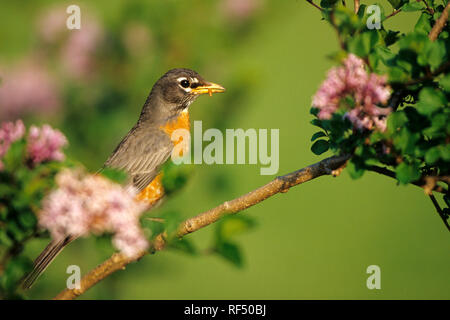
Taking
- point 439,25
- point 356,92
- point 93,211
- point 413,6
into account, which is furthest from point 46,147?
point 413,6

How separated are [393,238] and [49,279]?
5.76 metres

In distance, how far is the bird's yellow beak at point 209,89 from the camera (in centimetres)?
424

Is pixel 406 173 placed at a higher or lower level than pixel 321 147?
lower

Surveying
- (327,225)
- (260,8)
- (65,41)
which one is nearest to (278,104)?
(327,225)

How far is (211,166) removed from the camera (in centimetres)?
445

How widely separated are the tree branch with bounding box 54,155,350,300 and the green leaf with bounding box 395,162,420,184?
18 cm

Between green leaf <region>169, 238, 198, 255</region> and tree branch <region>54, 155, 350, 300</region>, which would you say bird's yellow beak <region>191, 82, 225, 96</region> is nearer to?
tree branch <region>54, 155, 350, 300</region>

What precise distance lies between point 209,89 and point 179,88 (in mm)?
307

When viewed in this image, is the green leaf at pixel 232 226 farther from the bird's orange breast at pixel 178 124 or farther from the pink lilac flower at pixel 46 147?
the bird's orange breast at pixel 178 124

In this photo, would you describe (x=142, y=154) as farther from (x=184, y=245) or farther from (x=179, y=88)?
(x=184, y=245)

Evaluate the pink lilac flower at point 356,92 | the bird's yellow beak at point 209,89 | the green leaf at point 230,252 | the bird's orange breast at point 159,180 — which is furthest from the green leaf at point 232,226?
the bird's yellow beak at point 209,89

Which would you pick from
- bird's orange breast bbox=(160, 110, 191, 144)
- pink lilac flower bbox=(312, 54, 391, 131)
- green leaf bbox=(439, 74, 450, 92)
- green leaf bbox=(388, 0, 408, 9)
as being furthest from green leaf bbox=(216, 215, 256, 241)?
bird's orange breast bbox=(160, 110, 191, 144)

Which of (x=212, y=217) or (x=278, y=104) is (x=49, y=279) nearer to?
(x=212, y=217)

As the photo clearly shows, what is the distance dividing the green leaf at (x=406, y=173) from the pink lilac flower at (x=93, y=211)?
2.82ft
